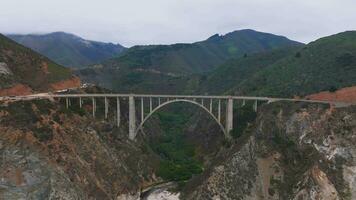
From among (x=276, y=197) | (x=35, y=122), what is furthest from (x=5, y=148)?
(x=276, y=197)

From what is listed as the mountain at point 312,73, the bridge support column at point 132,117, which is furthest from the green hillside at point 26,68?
the mountain at point 312,73

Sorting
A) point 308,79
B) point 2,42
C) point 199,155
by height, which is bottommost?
point 199,155

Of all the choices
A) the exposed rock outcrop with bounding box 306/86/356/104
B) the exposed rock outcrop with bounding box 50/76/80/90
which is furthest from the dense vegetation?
the exposed rock outcrop with bounding box 306/86/356/104

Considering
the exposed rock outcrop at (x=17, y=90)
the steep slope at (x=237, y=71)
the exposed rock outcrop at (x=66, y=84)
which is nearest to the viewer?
the exposed rock outcrop at (x=17, y=90)

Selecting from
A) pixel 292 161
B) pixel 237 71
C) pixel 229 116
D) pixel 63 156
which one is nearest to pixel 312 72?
pixel 229 116

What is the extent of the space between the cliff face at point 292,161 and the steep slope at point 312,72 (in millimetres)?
26667

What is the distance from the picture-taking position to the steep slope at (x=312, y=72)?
359 feet

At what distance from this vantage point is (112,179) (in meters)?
74.9

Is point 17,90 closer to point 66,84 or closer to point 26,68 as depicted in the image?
point 26,68

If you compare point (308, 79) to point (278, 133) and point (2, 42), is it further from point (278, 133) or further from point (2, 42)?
point (2, 42)

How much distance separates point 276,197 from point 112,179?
25.4 meters

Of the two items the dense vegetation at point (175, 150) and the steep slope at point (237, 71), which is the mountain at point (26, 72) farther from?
the steep slope at point (237, 71)

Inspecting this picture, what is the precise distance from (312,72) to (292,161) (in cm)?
5240

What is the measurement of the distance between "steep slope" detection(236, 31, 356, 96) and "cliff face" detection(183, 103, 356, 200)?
26667 mm
